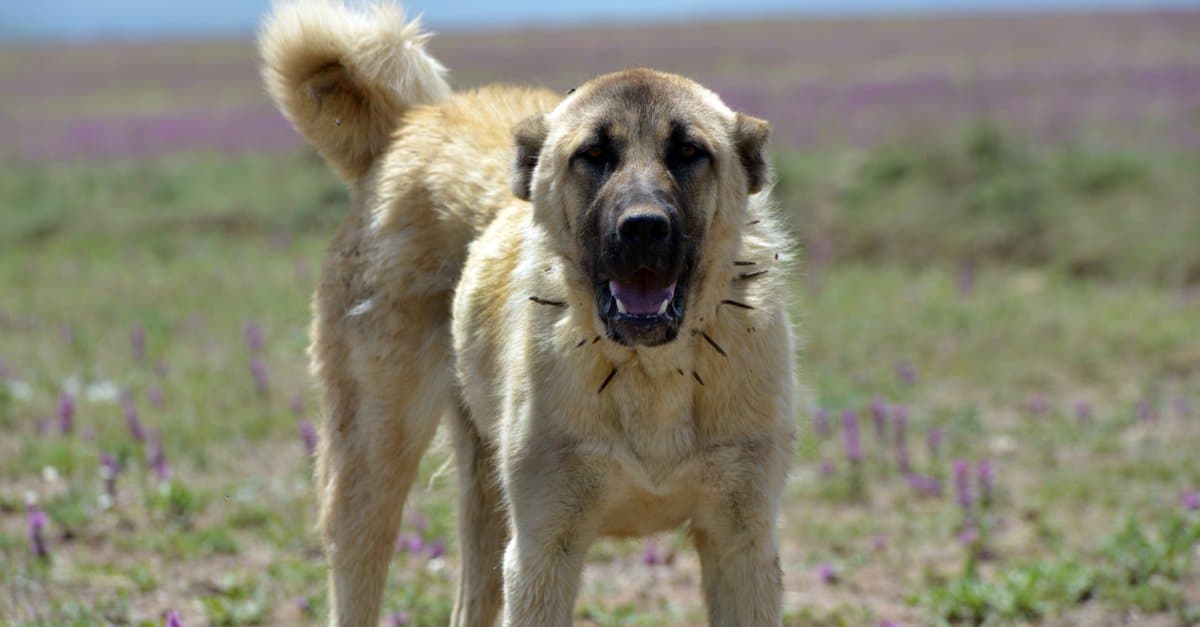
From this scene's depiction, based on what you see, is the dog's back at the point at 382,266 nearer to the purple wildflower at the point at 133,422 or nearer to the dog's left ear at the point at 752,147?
the dog's left ear at the point at 752,147

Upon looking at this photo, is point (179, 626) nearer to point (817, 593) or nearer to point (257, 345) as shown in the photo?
point (817, 593)

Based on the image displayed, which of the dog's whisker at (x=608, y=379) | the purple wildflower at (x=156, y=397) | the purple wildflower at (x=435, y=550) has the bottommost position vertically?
the purple wildflower at (x=435, y=550)

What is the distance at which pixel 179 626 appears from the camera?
14.5 feet

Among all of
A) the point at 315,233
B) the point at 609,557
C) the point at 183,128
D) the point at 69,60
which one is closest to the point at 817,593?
the point at 609,557

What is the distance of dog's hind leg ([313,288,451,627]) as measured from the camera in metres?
4.79

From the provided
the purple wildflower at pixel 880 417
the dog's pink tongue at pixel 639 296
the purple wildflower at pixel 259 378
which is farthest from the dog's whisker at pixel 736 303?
the purple wildflower at pixel 259 378

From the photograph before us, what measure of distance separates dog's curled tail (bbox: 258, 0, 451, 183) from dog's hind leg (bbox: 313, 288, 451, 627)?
803 millimetres

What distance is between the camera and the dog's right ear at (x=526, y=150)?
13.3ft

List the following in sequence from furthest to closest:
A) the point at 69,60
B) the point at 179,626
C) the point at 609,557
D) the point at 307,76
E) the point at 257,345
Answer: the point at 69,60 → the point at 257,345 → the point at 609,557 → the point at 307,76 → the point at 179,626

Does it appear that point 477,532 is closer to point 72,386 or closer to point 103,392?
point 103,392

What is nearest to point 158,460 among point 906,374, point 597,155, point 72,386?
point 72,386

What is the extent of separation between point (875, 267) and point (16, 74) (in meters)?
44.0

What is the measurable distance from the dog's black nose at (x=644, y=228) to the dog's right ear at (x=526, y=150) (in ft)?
2.23

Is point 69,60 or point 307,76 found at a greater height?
point 307,76
